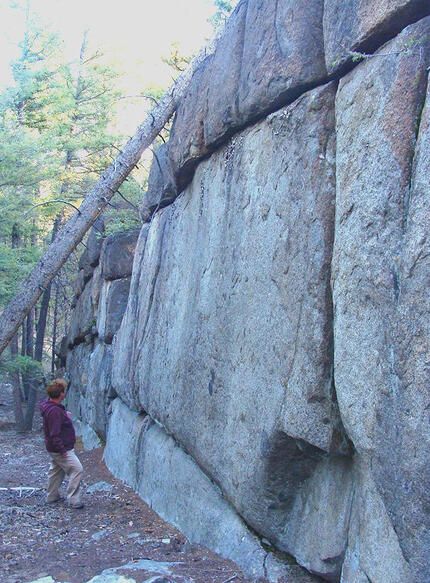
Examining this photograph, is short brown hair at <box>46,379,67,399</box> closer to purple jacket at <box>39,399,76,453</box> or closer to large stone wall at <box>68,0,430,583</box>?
purple jacket at <box>39,399,76,453</box>

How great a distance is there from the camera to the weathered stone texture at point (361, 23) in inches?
155

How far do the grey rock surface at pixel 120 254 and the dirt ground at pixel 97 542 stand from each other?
4.98 meters

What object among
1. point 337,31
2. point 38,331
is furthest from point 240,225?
point 38,331

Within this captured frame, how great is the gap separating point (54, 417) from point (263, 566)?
4.64 metres

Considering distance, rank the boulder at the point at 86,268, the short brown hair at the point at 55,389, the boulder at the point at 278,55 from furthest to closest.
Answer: the boulder at the point at 86,268 → the short brown hair at the point at 55,389 → the boulder at the point at 278,55

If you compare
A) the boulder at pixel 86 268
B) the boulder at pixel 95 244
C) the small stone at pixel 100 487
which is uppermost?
the boulder at pixel 95 244

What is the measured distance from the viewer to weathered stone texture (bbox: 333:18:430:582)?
339 cm

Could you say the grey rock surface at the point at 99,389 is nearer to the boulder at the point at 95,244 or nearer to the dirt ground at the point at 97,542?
the boulder at the point at 95,244

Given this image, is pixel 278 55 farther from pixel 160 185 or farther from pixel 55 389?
pixel 55 389

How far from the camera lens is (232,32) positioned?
6738mm

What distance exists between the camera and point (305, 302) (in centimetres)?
480

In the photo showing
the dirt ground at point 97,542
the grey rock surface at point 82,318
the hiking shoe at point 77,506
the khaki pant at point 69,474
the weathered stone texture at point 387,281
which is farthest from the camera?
the grey rock surface at point 82,318

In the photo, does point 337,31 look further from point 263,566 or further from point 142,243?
point 142,243

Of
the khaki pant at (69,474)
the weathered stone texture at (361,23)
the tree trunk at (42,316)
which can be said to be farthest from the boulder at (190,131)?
the tree trunk at (42,316)
